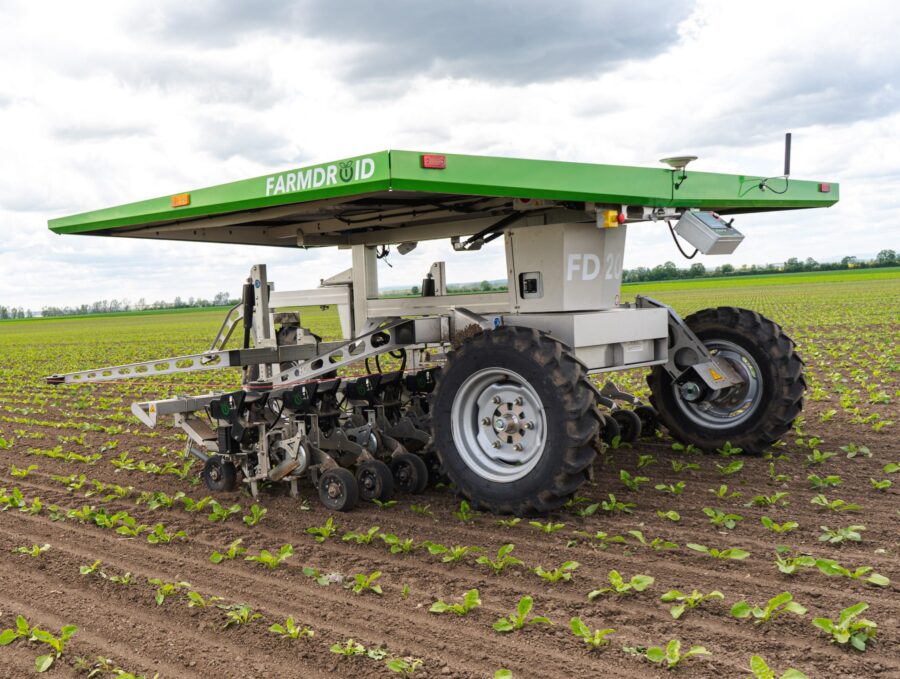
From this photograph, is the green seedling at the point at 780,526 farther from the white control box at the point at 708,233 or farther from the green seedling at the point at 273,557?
the green seedling at the point at 273,557

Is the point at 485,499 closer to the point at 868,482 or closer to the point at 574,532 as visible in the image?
the point at 574,532

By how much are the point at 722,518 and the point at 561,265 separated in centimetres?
201

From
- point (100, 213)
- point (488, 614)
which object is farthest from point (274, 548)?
point (100, 213)

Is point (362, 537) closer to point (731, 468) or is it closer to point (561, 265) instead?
point (561, 265)

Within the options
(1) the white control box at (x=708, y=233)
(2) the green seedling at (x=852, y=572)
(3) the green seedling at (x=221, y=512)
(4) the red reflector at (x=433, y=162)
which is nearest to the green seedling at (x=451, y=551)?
(3) the green seedling at (x=221, y=512)

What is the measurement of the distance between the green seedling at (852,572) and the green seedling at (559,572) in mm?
1226

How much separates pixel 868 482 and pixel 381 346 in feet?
12.2

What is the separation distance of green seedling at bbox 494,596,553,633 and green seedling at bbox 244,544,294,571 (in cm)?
152

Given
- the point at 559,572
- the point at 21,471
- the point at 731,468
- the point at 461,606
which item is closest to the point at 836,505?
the point at 731,468

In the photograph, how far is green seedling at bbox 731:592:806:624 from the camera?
11.5 ft

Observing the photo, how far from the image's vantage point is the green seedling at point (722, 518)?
476 cm

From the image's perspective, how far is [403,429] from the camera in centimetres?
622

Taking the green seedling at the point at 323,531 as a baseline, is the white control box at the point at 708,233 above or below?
above

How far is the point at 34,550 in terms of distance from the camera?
4926mm
